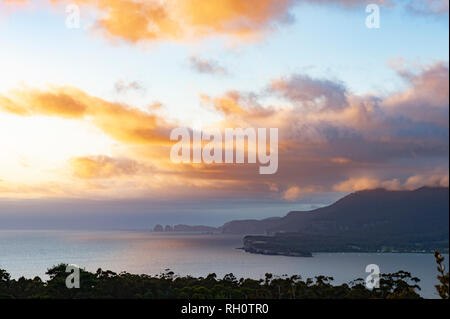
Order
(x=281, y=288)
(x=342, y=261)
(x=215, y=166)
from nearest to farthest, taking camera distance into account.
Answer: (x=281, y=288) → (x=215, y=166) → (x=342, y=261)

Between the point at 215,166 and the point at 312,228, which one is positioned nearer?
the point at 215,166

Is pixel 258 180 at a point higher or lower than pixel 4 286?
higher

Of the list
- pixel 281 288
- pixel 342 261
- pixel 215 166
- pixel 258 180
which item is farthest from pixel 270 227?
pixel 281 288

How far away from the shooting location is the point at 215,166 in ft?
165

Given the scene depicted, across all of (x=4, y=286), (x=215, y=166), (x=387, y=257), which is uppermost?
(x=215, y=166)

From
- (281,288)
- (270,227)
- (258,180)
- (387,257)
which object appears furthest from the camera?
(270,227)

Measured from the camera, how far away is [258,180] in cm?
8600
